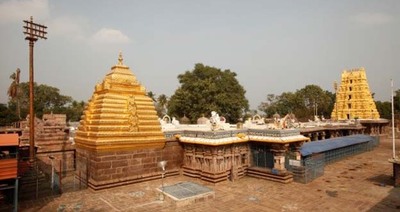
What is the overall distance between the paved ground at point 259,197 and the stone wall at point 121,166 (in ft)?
1.70

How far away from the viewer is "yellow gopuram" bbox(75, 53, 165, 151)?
45.6 feet

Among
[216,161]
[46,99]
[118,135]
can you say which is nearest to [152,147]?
[118,135]

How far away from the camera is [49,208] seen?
1059 centimetres

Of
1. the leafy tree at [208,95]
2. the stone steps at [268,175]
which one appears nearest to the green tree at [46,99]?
the leafy tree at [208,95]

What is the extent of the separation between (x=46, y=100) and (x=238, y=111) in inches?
2138

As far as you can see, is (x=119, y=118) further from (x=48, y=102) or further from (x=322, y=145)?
(x=48, y=102)

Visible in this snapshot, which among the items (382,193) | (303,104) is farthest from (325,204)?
(303,104)

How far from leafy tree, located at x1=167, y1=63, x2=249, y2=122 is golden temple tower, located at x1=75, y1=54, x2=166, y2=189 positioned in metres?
26.3

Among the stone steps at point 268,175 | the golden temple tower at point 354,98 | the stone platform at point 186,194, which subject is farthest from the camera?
the golden temple tower at point 354,98

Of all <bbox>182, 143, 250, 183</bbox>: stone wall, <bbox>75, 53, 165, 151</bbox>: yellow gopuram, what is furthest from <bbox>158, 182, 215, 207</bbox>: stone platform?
<bbox>75, 53, 165, 151</bbox>: yellow gopuram

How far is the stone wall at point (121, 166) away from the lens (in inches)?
533

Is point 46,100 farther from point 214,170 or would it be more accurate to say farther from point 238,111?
point 214,170

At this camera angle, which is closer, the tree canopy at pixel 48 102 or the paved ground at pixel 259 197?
the paved ground at pixel 259 197

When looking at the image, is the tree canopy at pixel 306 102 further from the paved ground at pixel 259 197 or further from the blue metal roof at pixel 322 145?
the paved ground at pixel 259 197
